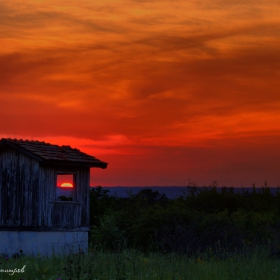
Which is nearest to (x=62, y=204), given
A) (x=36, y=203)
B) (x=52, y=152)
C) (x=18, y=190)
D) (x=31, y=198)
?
(x=36, y=203)

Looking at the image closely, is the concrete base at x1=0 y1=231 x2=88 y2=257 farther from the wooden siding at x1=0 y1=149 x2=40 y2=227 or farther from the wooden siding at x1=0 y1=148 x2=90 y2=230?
the wooden siding at x1=0 y1=149 x2=40 y2=227

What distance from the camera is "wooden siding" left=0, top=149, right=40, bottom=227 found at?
22.9m

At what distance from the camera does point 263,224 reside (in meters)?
24.2

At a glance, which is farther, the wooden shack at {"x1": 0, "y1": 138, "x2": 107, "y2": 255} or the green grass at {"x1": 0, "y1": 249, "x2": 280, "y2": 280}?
the wooden shack at {"x1": 0, "y1": 138, "x2": 107, "y2": 255}

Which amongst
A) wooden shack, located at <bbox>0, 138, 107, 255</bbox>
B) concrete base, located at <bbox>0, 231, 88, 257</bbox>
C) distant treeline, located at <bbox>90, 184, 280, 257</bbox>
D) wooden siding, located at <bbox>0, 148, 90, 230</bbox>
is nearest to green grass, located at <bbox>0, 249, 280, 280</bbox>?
distant treeline, located at <bbox>90, 184, 280, 257</bbox>

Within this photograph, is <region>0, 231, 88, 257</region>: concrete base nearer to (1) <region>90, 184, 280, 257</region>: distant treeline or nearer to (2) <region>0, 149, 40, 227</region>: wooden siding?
(2) <region>0, 149, 40, 227</region>: wooden siding

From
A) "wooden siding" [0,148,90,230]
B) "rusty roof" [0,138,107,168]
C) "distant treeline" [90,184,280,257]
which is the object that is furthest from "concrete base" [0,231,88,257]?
"rusty roof" [0,138,107,168]

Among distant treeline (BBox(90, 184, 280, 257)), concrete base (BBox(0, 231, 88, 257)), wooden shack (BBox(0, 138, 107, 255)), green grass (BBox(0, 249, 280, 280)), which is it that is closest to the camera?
green grass (BBox(0, 249, 280, 280))

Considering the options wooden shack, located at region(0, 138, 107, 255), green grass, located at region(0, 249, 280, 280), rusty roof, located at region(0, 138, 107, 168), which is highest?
rusty roof, located at region(0, 138, 107, 168)

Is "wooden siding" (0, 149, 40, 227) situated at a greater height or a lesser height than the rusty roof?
lesser

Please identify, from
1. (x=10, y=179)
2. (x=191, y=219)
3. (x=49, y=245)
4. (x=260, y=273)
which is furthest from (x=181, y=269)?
(x=10, y=179)

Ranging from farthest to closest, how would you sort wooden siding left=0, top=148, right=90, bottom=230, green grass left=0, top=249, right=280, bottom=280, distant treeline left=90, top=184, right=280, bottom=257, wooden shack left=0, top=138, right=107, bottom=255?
wooden siding left=0, top=148, right=90, bottom=230
wooden shack left=0, top=138, right=107, bottom=255
distant treeline left=90, top=184, right=280, bottom=257
green grass left=0, top=249, right=280, bottom=280

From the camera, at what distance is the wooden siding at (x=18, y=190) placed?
22922 millimetres

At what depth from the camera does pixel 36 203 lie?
22859mm
